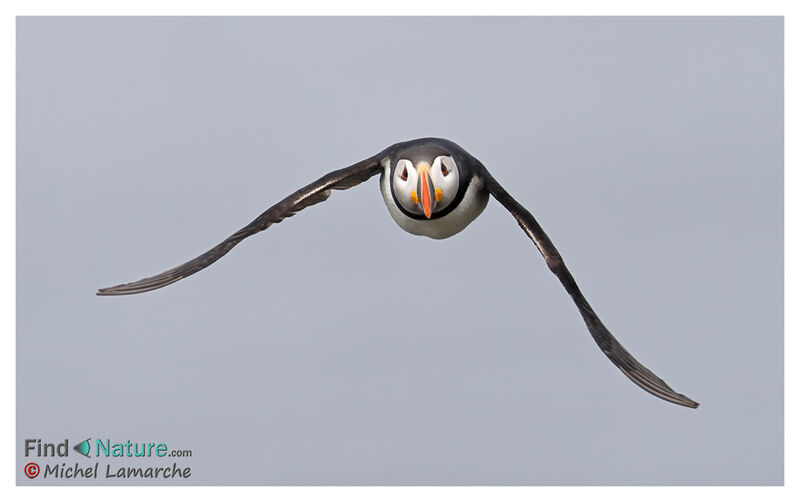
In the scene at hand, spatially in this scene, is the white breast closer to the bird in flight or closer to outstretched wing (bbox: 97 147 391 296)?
the bird in flight

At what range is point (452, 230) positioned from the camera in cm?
2159

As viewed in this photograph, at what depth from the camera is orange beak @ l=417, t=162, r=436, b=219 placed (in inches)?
799

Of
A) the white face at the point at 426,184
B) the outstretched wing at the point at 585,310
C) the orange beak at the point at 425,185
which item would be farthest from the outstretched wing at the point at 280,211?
the outstretched wing at the point at 585,310

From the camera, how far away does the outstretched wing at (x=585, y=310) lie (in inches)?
742

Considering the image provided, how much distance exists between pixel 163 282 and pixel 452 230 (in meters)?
5.07

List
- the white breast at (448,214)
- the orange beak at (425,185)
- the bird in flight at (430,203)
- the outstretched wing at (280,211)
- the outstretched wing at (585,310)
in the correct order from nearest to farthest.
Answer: the outstretched wing at (585,310) → the bird in flight at (430,203) → the orange beak at (425,185) → the white breast at (448,214) → the outstretched wing at (280,211)

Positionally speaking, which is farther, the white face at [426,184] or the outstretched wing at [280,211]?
the outstretched wing at [280,211]

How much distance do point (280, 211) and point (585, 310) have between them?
5.83 metres

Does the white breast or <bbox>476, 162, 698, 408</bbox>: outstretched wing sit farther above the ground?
the white breast

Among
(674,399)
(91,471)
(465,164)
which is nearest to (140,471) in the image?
(91,471)

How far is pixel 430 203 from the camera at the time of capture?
20.4m

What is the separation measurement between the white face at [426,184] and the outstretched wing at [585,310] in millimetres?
884

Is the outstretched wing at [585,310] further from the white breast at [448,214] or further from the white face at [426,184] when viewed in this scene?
the white face at [426,184]

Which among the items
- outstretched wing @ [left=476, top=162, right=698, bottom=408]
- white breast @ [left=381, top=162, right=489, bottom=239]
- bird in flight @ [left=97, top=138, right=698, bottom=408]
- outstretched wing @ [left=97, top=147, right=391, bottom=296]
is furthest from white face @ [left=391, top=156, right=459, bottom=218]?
outstretched wing @ [left=97, top=147, right=391, bottom=296]
